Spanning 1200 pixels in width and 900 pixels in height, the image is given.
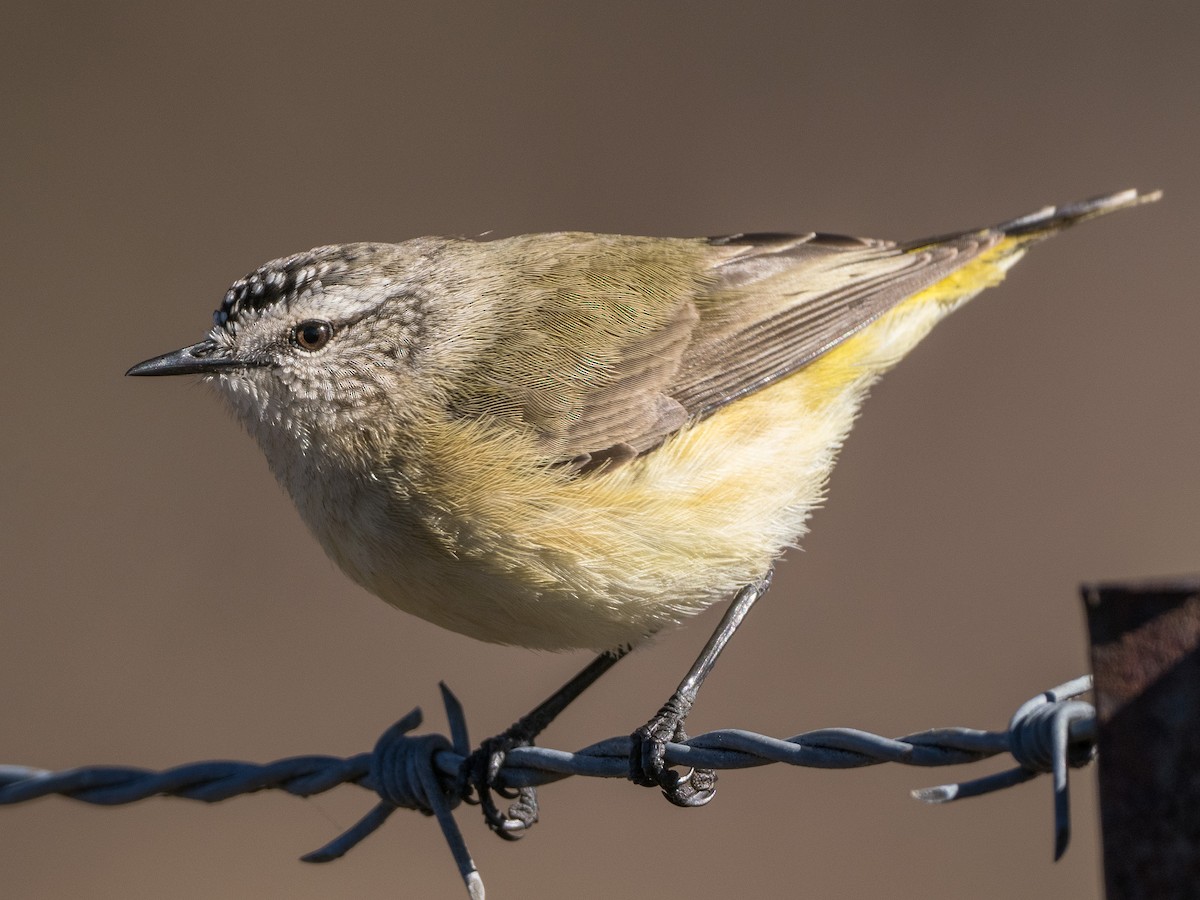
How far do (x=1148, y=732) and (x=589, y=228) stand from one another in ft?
19.5

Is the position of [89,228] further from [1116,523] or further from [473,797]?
[1116,523]

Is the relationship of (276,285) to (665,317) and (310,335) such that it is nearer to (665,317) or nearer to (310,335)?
(310,335)

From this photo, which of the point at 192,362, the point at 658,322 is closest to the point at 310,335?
the point at 192,362

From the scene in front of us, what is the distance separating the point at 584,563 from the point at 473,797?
942 mm

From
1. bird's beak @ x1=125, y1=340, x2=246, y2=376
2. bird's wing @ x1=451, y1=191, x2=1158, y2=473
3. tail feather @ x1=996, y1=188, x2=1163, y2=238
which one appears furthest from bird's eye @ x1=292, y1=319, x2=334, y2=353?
tail feather @ x1=996, y1=188, x2=1163, y2=238

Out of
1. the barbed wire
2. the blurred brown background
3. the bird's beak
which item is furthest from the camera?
the blurred brown background

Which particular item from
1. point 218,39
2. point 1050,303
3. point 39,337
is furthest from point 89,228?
point 1050,303

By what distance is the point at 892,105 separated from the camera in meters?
7.57

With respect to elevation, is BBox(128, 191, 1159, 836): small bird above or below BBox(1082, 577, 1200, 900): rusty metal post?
above

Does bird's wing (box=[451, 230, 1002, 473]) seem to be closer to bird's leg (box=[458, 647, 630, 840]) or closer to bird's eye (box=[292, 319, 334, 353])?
bird's eye (box=[292, 319, 334, 353])

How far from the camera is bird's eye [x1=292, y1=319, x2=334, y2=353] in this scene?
12.6ft

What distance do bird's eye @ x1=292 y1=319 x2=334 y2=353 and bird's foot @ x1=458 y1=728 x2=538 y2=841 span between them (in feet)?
4.36

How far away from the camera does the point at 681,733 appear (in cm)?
378

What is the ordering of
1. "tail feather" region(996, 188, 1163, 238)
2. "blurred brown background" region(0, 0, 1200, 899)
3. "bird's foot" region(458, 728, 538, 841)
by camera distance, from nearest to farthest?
"bird's foot" region(458, 728, 538, 841) < "tail feather" region(996, 188, 1163, 238) < "blurred brown background" region(0, 0, 1200, 899)
